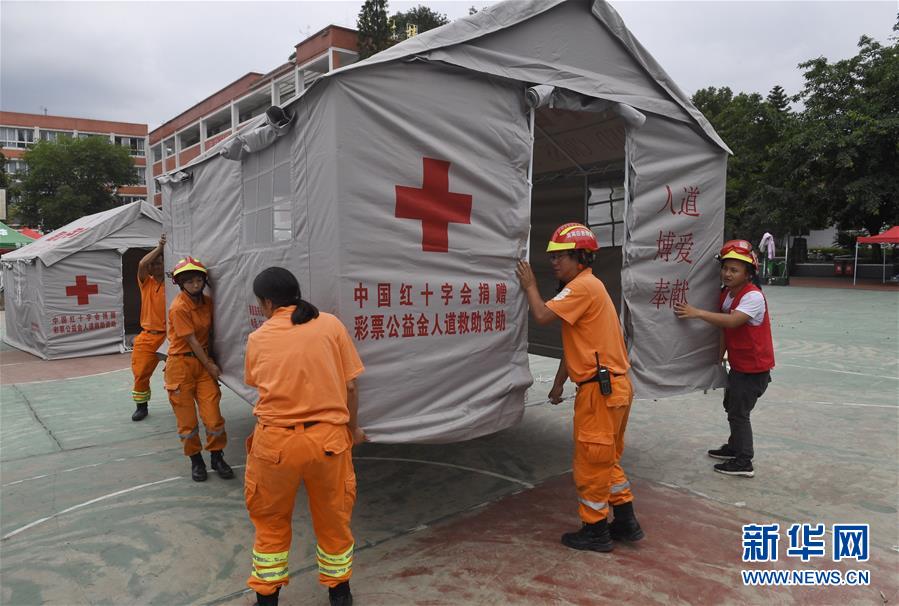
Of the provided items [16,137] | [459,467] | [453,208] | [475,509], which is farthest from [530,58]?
[16,137]

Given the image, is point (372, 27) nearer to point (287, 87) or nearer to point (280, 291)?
point (287, 87)

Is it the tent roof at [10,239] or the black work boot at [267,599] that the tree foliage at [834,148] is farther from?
the tent roof at [10,239]

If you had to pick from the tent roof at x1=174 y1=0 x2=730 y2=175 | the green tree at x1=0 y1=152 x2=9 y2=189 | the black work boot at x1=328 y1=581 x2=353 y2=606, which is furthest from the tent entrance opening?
the green tree at x1=0 y1=152 x2=9 y2=189

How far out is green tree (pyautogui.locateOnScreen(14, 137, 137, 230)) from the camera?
26.5 m

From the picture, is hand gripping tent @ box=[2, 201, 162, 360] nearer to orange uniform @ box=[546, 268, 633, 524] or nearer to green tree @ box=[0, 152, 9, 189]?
orange uniform @ box=[546, 268, 633, 524]

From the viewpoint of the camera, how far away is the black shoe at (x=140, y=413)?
5.46m

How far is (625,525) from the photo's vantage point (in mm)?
2969

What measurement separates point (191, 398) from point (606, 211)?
3.62 m

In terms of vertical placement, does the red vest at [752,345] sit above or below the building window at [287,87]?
below

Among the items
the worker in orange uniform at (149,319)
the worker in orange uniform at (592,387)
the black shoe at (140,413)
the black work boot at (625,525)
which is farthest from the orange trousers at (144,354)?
the black work boot at (625,525)

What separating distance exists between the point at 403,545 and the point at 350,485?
80cm

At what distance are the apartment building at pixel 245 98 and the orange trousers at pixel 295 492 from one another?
60.0ft

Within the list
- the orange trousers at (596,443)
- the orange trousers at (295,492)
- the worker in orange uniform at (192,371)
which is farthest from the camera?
the worker in orange uniform at (192,371)

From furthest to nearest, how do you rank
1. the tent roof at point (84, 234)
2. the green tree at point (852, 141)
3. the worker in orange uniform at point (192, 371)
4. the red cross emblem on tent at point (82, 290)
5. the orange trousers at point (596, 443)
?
the green tree at point (852, 141), the red cross emblem on tent at point (82, 290), the tent roof at point (84, 234), the worker in orange uniform at point (192, 371), the orange trousers at point (596, 443)
